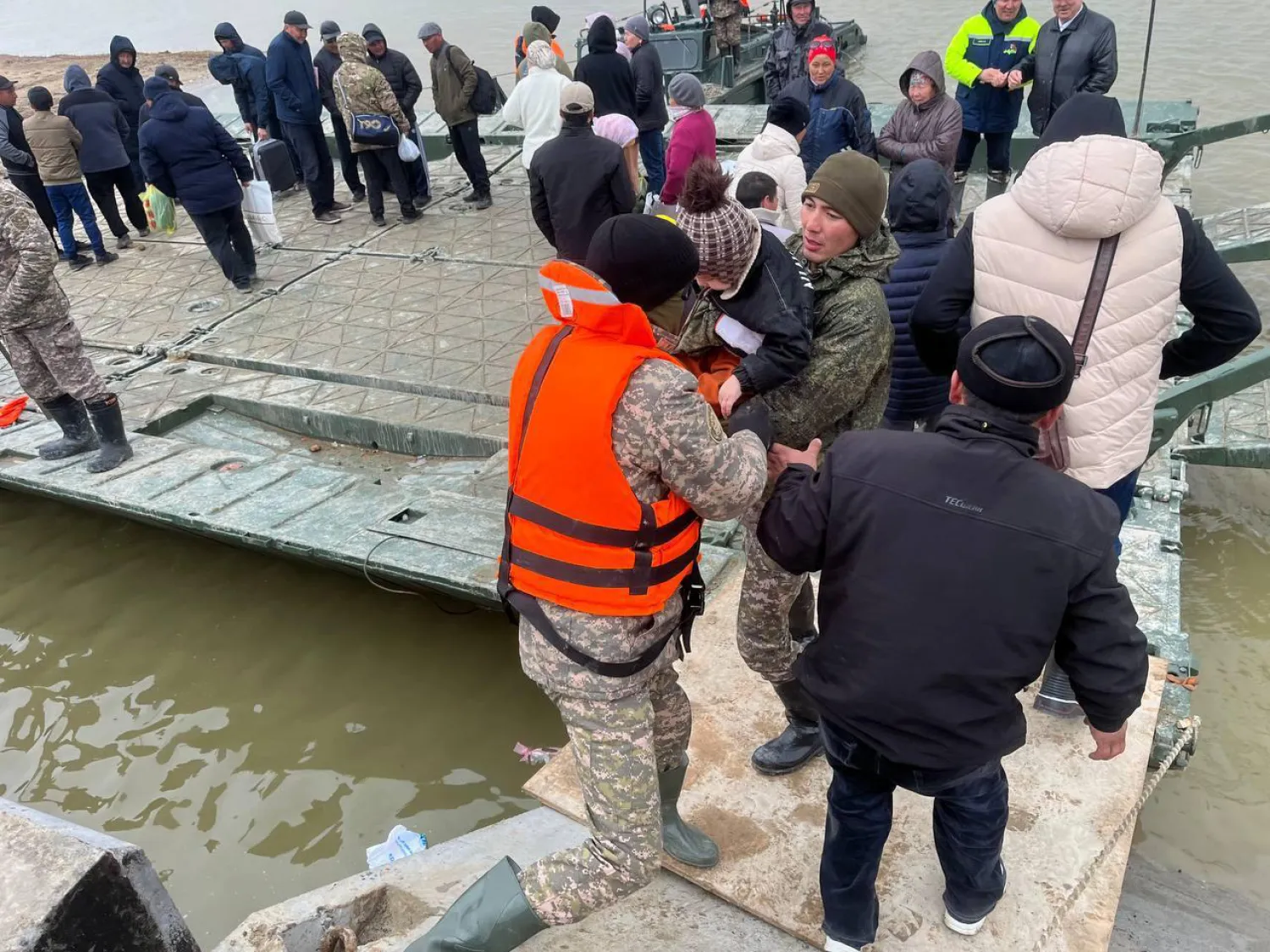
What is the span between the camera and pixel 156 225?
904cm

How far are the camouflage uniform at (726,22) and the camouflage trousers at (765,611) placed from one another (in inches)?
404

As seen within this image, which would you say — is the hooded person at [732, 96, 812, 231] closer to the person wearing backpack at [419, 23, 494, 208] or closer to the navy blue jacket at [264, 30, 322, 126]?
the person wearing backpack at [419, 23, 494, 208]

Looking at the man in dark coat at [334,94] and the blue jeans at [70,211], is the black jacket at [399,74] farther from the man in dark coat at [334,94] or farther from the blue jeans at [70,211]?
the blue jeans at [70,211]

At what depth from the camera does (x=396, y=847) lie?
322 cm

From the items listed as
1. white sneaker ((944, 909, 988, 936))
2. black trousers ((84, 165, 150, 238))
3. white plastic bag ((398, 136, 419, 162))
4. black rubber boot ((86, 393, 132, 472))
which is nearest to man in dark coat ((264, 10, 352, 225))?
white plastic bag ((398, 136, 419, 162))

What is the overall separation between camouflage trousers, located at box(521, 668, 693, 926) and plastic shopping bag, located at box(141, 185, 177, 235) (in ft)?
27.1

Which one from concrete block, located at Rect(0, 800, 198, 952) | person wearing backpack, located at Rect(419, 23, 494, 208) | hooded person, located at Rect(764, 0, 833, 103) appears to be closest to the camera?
concrete block, located at Rect(0, 800, 198, 952)

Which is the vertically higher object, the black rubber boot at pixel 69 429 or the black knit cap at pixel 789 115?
the black knit cap at pixel 789 115

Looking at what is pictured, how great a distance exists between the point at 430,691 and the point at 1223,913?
3043 mm

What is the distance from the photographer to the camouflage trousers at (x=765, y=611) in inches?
96.2

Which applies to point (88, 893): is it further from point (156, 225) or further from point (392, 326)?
point (156, 225)

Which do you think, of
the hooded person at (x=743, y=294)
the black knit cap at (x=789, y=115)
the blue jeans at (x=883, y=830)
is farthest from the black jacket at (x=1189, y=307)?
the black knit cap at (x=789, y=115)

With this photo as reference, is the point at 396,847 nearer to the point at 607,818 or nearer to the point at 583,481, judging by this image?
the point at 607,818

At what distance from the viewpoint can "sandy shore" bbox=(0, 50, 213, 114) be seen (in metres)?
21.8
